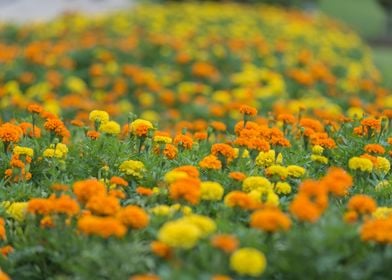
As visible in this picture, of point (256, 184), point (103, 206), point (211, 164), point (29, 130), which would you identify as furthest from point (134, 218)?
point (29, 130)

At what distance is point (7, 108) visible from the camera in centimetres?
644

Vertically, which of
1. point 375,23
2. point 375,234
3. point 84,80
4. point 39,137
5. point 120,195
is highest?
point 375,234

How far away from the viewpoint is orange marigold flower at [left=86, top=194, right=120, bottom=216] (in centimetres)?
275

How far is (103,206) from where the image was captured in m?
2.75

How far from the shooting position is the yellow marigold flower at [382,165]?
145 inches

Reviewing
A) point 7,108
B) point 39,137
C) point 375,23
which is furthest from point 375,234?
point 375,23

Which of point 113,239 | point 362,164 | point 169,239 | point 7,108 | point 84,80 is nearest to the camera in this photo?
point 169,239

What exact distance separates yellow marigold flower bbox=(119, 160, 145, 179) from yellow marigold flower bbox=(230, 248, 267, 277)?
47.3 inches

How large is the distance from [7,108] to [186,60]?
2.90 meters

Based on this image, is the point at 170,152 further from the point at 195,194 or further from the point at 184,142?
the point at 195,194

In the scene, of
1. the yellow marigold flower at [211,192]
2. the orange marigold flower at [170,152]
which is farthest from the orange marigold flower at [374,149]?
the yellow marigold flower at [211,192]

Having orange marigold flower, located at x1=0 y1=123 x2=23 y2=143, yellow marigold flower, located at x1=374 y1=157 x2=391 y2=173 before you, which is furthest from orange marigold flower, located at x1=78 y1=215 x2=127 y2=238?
yellow marigold flower, located at x1=374 y1=157 x2=391 y2=173

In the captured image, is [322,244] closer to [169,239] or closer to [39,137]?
[169,239]

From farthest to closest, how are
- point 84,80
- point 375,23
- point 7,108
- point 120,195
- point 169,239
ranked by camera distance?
point 375,23 → point 84,80 → point 7,108 → point 120,195 → point 169,239
